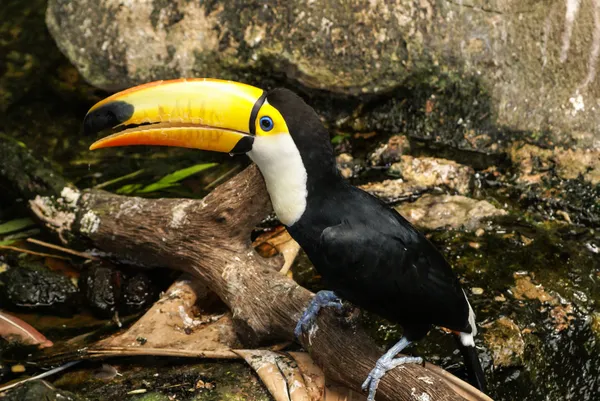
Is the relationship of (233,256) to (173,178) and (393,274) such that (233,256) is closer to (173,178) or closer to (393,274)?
(393,274)

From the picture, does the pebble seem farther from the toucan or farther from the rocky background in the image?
the toucan

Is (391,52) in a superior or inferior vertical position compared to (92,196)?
superior

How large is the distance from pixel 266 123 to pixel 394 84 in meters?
2.46

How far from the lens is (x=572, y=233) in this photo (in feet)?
14.1

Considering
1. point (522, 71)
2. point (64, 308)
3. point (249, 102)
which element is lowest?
point (64, 308)

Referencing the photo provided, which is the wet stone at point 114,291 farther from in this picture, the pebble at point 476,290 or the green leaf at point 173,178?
the pebble at point 476,290

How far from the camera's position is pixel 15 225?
4387 millimetres

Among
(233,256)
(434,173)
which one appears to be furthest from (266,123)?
(434,173)

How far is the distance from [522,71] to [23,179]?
3.16 metres

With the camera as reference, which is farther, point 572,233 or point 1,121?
point 1,121

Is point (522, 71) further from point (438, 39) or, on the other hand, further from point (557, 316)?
point (557, 316)

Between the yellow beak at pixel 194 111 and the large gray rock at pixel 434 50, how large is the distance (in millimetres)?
2285

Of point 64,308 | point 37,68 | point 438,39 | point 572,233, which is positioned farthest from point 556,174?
point 37,68

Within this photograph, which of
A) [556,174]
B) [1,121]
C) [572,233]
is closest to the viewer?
[572,233]
